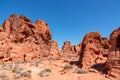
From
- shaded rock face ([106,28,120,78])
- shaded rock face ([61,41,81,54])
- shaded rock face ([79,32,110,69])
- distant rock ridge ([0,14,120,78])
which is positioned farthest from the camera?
shaded rock face ([61,41,81,54])

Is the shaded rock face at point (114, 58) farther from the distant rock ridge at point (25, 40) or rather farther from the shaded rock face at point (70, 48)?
the shaded rock face at point (70, 48)

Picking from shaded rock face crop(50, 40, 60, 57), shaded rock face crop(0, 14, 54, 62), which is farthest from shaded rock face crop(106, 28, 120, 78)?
shaded rock face crop(50, 40, 60, 57)

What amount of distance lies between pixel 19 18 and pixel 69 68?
680 inches

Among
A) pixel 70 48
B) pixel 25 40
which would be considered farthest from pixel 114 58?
pixel 70 48

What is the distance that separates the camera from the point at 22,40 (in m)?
29.6

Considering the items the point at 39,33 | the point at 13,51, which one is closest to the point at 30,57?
the point at 13,51

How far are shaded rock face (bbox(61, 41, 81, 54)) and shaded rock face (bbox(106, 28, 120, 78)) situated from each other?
116 ft

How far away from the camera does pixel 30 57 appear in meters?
29.1

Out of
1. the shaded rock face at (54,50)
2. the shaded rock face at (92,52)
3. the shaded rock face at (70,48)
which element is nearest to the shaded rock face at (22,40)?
the shaded rock face at (54,50)

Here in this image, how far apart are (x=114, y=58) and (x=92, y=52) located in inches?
179

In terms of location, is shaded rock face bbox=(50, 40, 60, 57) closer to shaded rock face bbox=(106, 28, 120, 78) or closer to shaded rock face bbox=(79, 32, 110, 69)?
shaded rock face bbox=(79, 32, 110, 69)

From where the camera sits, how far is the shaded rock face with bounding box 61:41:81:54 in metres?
52.0

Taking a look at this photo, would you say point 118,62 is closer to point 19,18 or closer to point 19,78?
point 19,78

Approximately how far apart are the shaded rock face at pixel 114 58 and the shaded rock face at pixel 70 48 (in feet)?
116
